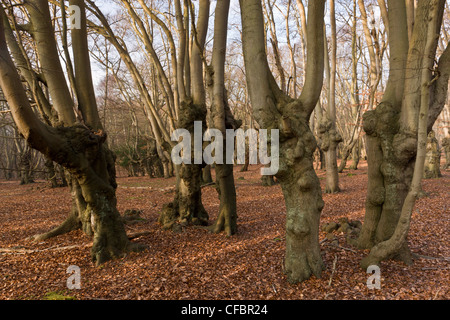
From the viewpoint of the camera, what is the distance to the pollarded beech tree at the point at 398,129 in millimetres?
3207

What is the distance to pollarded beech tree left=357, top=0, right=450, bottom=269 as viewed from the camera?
3207 mm

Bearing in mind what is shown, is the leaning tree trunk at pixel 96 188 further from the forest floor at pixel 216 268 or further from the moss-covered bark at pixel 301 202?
the moss-covered bark at pixel 301 202

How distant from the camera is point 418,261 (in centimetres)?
354

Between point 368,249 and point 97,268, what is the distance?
4.05 meters

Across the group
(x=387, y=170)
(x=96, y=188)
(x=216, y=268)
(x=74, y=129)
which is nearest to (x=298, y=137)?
(x=387, y=170)

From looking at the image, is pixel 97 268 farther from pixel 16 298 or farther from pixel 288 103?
pixel 288 103

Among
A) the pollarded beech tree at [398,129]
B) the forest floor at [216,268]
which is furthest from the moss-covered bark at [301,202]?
the pollarded beech tree at [398,129]

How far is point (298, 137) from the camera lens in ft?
10.9

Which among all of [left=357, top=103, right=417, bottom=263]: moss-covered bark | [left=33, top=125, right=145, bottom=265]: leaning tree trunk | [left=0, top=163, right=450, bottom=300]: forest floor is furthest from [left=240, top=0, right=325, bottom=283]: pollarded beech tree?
[left=33, top=125, right=145, bottom=265]: leaning tree trunk

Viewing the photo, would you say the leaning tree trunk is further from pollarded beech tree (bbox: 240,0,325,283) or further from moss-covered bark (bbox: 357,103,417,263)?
moss-covered bark (bbox: 357,103,417,263)

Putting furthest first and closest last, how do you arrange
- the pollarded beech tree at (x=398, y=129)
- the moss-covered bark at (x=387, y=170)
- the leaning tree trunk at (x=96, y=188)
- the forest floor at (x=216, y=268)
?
the leaning tree trunk at (x=96, y=188) → the moss-covered bark at (x=387, y=170) → the pollarded beech tree at (x=398, y=129) → the forest floor at (x=216, y=268)

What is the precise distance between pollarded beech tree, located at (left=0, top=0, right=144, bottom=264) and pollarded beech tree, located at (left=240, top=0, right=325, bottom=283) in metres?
2.77

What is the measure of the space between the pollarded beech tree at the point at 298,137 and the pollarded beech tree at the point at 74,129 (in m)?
2.77

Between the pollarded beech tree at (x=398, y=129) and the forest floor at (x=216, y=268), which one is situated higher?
the pollarded beech tree at (x=398, y=129)
